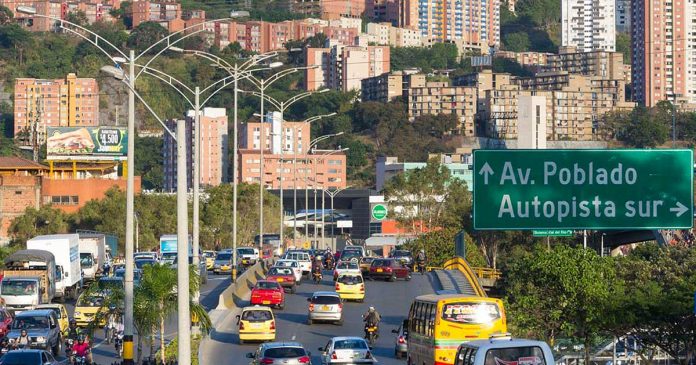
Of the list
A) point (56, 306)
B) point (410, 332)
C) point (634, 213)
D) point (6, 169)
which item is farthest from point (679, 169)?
point (6, 169)

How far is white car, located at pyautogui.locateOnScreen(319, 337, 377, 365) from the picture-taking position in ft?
124

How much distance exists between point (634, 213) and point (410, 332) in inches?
262

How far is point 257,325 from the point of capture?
1790 inches

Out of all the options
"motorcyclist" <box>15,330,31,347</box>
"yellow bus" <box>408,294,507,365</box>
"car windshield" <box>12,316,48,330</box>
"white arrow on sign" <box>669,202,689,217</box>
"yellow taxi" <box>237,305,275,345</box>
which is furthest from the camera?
"yellow taxi" <box>237,305,275,345</box>

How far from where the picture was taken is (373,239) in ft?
445

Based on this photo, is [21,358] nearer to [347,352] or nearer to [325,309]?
[347,352]

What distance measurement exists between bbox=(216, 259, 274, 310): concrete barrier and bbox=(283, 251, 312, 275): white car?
1735 millimetres

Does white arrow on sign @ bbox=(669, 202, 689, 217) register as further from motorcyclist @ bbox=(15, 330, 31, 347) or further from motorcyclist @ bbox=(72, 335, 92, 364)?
motorcyclist @ bbox=(15, 330, 31, 347)

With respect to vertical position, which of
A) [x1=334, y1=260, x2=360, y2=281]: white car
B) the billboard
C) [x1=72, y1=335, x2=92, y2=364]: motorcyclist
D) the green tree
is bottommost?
[x1=72, y1=335, x2=92, y2=364]: motorcyclist

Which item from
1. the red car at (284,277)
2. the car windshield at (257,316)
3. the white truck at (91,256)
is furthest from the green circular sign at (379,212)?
the car windshield at (257,316)

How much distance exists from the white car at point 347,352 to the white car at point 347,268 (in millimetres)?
23537

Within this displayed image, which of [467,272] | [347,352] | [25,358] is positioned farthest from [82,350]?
[467,272]

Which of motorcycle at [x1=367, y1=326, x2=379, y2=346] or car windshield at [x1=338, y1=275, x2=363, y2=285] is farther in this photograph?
car windshield at [x1=338, y1=275, x2=363, y2=285]

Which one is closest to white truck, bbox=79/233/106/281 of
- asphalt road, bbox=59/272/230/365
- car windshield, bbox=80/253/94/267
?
car windshield, bbox=80/253/94/267
